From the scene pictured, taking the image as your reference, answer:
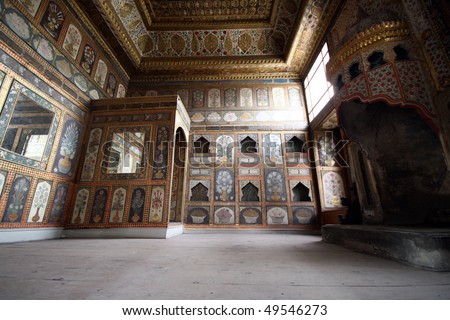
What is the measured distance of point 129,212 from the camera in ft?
14.8

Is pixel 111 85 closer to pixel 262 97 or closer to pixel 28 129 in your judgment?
pixel 28 129

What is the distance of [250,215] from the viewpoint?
20.3ft

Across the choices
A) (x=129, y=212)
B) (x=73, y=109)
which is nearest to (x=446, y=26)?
(x=129, y=212)

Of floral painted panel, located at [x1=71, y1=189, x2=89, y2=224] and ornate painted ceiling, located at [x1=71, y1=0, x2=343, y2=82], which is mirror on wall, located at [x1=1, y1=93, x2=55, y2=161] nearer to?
floral painted panel, located at [x1=71, y1=189, x2=89, y2=224]

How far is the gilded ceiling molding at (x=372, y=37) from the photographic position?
2.49 meters

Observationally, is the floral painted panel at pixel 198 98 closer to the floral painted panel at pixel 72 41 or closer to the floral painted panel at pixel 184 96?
the floral painted panel at pixel 184 96

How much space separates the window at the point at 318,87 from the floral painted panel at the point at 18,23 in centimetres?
721

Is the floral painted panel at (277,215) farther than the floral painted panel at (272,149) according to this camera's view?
No

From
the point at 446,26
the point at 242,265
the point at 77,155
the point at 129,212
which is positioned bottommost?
the point at 242,265

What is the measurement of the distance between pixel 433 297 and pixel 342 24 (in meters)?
6.28

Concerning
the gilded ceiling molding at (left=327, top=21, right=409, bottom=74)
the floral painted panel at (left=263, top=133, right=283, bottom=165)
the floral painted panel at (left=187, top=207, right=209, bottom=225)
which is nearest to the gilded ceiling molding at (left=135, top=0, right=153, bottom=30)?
the floral painted panel at (left=263, top=133, right=283, bottom=165)

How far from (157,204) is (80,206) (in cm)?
189

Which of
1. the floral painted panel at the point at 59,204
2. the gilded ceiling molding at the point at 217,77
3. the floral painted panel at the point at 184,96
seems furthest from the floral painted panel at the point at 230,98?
Result: the floral painted panel at the point at 59,204
